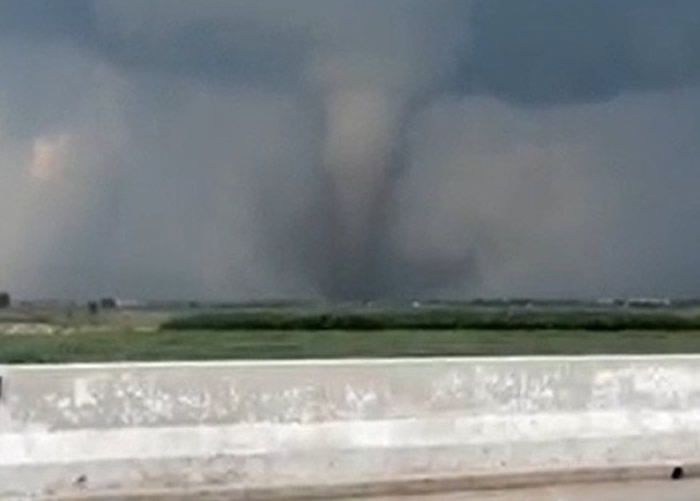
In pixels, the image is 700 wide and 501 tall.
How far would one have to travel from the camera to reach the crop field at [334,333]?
1627 cm

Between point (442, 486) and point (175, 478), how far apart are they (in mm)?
1960

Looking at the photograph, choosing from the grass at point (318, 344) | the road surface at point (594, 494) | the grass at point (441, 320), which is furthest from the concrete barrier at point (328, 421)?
the grass at point (441, 320)

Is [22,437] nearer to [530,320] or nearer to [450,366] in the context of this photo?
[450,366]

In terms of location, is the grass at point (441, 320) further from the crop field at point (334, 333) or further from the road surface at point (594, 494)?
the road surface at point (594, 494)

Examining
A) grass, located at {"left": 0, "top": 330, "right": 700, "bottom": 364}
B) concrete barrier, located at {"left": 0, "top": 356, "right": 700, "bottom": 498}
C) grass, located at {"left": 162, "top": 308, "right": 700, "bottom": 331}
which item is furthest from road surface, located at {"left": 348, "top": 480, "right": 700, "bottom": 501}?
grass, located at {"left": 162, "top": 308, "right": 700, "bottom": 331}

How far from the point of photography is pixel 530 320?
23.7 meters

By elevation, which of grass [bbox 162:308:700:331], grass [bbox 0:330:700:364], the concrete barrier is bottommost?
the concrete barrier

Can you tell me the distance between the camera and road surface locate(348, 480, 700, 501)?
10352 millimetres

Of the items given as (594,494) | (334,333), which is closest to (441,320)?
(334,333)

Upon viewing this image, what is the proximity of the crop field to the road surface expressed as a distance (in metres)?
3.92

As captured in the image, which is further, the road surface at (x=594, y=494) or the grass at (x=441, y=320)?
the grass at (x=441, y=320)

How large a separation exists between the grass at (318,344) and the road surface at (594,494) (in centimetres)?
391

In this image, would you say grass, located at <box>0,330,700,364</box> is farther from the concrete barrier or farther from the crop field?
the concrete barrier

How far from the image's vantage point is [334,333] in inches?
850
